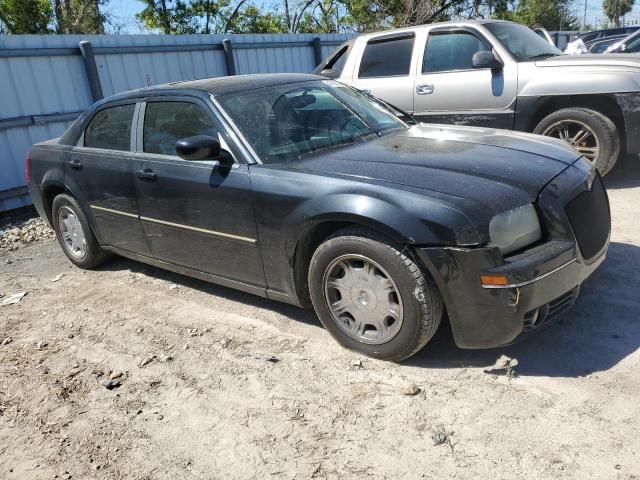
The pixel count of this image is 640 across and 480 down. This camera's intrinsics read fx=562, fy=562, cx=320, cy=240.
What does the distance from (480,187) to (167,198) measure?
2204 millimetres

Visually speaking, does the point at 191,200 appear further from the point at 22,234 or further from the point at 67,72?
the point at 67,72

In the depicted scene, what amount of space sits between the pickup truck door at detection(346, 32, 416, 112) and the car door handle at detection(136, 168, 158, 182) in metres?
3.84

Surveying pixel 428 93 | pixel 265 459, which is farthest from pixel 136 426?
pixel 428 93

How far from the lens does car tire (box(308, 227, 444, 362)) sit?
293 centimetres

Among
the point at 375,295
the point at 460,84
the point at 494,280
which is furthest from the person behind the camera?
the point at 460,84

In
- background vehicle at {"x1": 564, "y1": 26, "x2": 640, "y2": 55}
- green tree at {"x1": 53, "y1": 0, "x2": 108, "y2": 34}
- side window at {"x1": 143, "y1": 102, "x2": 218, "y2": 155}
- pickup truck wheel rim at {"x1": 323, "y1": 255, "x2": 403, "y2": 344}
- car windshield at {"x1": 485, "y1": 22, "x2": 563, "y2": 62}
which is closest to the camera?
pickup truck wheel rim at {"x1": 323, "y1": 255, "x2": 403, "y2": 344}

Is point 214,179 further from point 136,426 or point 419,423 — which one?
point 419,423

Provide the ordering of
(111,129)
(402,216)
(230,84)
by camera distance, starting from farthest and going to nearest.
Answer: (111,129) → (230,84) → (402,216)

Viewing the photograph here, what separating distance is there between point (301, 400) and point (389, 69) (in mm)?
5264

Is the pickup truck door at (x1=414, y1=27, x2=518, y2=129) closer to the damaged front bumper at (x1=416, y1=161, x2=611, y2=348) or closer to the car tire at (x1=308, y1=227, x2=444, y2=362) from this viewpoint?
the damaged front bumper at (x1=416, y1=161, x2=611, y2=348)

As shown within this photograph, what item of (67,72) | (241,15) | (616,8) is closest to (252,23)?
(241,15)

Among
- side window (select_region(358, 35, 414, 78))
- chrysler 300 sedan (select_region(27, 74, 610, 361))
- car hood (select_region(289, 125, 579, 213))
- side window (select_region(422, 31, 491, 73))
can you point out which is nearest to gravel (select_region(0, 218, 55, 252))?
chrysler 300 sedan (select_region(27, 74, 610, 361))

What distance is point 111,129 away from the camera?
470cm

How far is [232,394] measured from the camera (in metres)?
3.15
